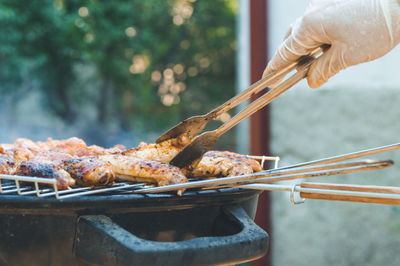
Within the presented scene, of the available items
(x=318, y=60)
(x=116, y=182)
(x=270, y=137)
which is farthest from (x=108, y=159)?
(x=270, y=137)

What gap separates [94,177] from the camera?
1275 millimetres

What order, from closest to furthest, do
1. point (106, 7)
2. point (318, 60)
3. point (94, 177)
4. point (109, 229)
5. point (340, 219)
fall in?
1. point (109, 229)
2. point (94, 177)
3. point (318, 60)
4. point (340, 219)
5. point (106, 7)

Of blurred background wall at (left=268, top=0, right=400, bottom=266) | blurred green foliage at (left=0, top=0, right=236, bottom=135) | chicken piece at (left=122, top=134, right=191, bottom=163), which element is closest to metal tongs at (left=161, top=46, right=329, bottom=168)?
chicken piece at (left=122, top=134, right=191, bottom=163)

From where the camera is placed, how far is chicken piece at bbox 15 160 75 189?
1.25m

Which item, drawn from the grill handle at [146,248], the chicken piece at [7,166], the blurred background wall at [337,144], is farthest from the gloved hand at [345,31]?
the blurred background wall at [337,144]

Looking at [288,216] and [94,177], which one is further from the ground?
[94,177]

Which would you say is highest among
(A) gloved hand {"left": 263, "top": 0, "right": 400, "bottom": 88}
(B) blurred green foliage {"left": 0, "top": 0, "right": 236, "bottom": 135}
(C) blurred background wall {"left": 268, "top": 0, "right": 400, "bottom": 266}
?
(B) blurred green foliage {"left": 0, "top": 0, "right": 236, "bottom": 135}

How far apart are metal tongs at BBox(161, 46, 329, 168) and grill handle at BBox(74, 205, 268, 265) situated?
0.35 m

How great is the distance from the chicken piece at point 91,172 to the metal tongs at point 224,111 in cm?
28

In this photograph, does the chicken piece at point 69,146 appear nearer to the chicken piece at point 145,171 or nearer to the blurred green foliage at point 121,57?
the chicken piece at point 145,171

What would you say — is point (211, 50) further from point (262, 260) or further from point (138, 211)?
point (138, 211)

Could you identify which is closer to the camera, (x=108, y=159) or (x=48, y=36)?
(x=108, y=159)

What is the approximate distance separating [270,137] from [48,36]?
21.5ft

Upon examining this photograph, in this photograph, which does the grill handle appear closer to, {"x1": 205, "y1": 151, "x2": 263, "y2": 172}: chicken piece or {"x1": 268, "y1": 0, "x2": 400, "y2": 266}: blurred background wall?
{"x1": 205, "y1": 151, "x2": 263, "y2": 172}: chicken piece
